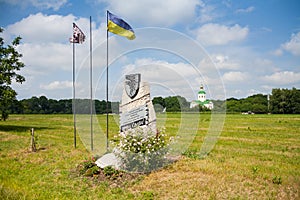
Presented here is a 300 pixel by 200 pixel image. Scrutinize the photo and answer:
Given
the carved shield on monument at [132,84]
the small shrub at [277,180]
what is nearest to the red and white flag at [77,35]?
the carved shield on monument at [132,84]

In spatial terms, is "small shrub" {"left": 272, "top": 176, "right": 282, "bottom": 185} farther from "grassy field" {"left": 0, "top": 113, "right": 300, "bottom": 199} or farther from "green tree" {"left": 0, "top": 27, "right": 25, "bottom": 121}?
"green tree" {"left": 0, "top": 27, "right": 25, "bottom": 121}

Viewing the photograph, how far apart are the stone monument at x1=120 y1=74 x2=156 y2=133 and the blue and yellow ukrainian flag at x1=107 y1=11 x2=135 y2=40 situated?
163 cm

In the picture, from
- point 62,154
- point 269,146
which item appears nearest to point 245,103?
point 269,146

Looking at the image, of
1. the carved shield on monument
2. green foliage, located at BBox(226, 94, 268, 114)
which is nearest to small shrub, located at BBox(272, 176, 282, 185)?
the carved shield on monument

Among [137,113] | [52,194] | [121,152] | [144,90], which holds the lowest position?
[52,194]

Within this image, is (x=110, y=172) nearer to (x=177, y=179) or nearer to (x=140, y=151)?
(x=140, y=151)

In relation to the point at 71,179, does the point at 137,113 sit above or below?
above

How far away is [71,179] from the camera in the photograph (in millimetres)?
8844

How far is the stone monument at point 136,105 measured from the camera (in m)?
9.64

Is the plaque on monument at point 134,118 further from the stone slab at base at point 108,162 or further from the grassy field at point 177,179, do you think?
the grassy field at point 177,179

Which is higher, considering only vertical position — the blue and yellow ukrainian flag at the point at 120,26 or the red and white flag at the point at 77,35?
the red and white flag at the point at 77,35

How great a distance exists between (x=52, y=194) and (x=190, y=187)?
346 centimetres

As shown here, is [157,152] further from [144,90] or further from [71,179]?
[71,179]

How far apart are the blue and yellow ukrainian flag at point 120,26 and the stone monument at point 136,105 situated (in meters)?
1.63
